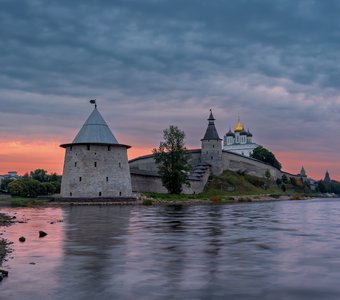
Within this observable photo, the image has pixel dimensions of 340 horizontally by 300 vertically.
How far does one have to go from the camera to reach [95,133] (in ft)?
160

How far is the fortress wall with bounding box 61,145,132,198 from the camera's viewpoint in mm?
47875

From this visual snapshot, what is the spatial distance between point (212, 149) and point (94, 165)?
31810 mm

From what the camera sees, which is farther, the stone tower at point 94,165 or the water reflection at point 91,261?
the stone tower at point 94,165

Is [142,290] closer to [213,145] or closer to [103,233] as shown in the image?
[103,233]

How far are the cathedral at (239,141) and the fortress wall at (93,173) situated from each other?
67240mm

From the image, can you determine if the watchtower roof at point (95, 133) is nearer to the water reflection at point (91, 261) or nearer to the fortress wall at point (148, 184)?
the fortress wall at point (148, 184)

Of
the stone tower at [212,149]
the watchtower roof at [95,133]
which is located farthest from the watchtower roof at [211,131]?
the watchtower roof at [95,133]

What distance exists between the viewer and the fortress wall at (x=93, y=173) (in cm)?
4788

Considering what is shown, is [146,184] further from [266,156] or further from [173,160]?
[266,156]

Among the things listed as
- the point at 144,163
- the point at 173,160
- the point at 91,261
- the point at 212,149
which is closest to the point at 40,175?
the point at 144,163

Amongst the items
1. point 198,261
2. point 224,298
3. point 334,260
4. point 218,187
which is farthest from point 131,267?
point 218,187

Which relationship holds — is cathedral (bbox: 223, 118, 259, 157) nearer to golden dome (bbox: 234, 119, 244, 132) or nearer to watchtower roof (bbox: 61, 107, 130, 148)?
golden dome (bbox: 234, 119, 244, 132)

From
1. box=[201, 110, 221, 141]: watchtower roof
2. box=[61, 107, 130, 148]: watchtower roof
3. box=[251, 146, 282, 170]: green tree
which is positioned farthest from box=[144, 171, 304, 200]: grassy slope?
box=[61, 107, 130, 148]: watchtower roof

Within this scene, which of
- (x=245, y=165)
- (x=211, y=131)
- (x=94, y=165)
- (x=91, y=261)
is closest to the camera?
(x=91, y=261)
